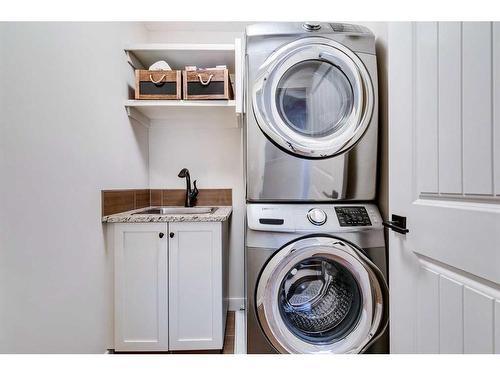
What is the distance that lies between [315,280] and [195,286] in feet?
2.38

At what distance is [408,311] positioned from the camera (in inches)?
35.9

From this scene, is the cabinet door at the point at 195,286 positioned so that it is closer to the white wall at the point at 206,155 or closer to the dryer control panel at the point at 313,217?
the dryer control panel at the point at 313,217

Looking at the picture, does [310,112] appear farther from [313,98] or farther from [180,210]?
[180,210]

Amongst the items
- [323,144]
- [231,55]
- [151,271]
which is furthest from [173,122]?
[323,144]

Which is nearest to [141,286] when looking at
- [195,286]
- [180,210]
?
[195,286]

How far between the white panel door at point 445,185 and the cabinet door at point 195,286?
37.7 inches

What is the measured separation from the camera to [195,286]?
1.56 metres

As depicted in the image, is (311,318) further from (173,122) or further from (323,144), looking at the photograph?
(173,122)

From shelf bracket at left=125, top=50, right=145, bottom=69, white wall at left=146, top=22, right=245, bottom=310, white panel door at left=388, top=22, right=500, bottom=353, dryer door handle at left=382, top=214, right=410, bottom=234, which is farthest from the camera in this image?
white wall at left=146, top=22, right=245, bottom=310

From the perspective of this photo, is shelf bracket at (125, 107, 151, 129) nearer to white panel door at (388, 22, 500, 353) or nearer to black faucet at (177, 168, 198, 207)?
black faucet at (177, 168, 198, 207)

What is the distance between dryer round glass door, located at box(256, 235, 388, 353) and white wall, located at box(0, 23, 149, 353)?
0.89 m

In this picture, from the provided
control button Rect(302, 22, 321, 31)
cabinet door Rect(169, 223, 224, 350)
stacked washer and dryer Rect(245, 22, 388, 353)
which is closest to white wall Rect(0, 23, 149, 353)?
cabinet door Rect(169, 223, 224, 350)

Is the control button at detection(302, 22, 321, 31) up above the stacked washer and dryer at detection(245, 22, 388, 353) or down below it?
above

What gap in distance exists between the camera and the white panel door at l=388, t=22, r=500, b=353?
62 cm
